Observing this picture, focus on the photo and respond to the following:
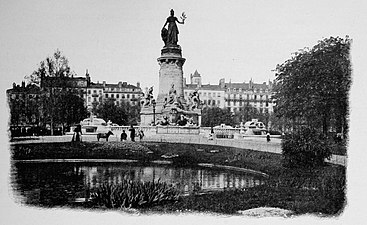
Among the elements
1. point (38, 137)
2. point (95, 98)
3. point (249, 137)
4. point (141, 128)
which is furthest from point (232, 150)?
point (38, 137)

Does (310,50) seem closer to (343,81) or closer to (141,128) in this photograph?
(343,81)

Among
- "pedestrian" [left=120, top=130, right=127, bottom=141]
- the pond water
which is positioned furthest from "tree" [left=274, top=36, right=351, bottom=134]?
"pedestrian" [left=120, top=130, right=127, bottom=141]

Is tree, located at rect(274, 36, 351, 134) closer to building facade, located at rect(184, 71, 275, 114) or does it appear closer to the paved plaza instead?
building facade, located at rect(184, 71, 275, 114)

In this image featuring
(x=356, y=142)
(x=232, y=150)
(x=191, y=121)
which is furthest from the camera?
(x=191, y=121)

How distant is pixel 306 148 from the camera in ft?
16.4

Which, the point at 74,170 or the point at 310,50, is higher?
the point at 310,50

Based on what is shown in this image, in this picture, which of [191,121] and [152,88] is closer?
[152,88]

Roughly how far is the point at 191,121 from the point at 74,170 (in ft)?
7.03

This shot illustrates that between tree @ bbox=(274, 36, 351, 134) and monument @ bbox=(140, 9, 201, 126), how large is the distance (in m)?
1.47

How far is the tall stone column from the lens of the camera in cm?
564

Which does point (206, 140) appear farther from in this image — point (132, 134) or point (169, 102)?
point (169, 102)

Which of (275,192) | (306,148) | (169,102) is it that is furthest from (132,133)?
(306,148)

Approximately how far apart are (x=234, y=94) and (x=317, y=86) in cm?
134

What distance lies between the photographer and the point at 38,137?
559cm
